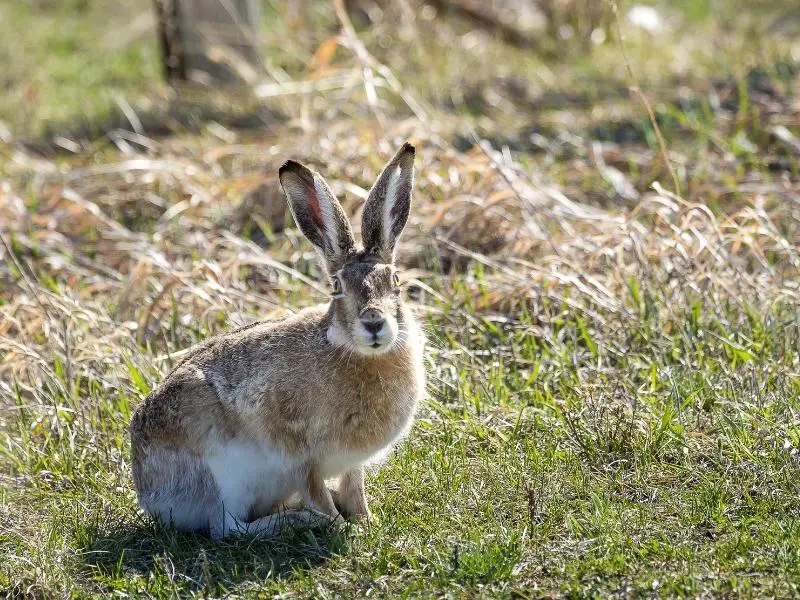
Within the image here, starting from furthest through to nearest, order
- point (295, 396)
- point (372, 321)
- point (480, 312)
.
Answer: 1. point (480, 312)
2. point (295, 396)
3. point (372, 321)

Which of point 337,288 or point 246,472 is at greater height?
point 337,288

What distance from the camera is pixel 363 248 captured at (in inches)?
173

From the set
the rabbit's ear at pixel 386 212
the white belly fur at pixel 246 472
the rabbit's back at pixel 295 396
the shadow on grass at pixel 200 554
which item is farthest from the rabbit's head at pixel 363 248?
the shadow on grass at pixel 200 554

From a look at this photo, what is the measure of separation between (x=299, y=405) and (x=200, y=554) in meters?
0.62

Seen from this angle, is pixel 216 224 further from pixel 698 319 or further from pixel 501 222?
pixel 698 319

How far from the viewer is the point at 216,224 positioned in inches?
295

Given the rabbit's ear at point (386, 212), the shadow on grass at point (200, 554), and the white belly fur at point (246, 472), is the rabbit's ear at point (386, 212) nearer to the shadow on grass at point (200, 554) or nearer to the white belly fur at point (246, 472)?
the white belly fur at point (246, 472)

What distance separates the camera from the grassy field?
13.6 feet

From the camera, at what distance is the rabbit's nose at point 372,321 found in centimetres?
404

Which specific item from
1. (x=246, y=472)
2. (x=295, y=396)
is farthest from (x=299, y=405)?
(x=246, y=472)

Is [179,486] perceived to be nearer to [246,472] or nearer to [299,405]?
[246,472]

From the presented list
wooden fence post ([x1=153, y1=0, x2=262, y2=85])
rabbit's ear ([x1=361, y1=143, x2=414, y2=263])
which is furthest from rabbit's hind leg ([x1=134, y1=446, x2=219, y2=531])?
wooden fence post ([x1=153, y1=0, x2=262, y2=85])

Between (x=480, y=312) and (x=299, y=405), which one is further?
(x=480, y=312)

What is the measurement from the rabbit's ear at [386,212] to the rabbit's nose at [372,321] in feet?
1.18
